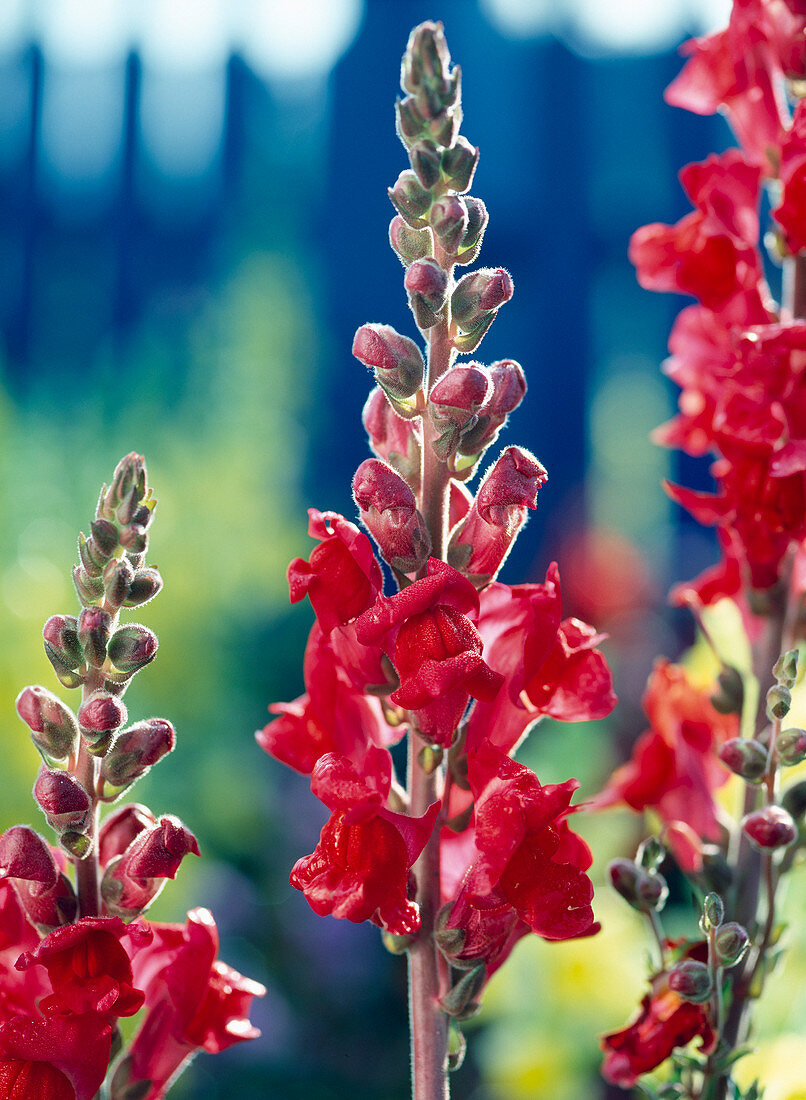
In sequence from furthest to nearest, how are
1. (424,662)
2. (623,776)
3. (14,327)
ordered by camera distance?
(14,327), (623,776), (424,662)

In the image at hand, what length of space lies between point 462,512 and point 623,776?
0.20 meters

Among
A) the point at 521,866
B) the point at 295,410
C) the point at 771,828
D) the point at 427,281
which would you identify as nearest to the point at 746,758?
the point at 771,828

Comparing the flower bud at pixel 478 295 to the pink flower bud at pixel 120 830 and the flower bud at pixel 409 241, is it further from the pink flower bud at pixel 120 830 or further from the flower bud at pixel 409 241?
the pink flower bud at pixel 120 830

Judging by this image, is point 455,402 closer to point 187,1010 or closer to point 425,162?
point 425,162

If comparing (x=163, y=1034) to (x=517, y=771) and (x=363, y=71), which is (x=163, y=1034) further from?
(x=363, y=71)

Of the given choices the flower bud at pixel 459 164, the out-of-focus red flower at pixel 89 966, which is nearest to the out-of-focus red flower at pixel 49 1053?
the out-of-focus red flower at pixel 89 966

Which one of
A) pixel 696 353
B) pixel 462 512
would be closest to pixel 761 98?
pixel 696 353

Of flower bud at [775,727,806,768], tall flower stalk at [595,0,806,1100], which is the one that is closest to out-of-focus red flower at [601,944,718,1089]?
tall flower stalk at [595,0,806,1100]

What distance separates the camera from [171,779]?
1900 millimetres

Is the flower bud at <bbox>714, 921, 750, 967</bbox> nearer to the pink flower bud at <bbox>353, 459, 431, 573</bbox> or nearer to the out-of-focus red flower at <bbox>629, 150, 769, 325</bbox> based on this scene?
the pink flower bud at <bbox>353, 459, 431, 573</bbox>

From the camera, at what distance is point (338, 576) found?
0.42 m

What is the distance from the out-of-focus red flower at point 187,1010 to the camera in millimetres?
465

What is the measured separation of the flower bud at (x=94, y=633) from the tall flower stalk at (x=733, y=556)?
0.25 m

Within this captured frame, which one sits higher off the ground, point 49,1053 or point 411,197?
point 411,197
